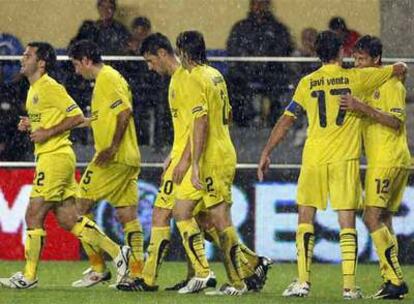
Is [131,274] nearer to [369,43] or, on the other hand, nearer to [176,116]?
[176,116]

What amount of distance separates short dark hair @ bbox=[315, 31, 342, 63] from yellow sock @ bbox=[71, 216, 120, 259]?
8.29ft

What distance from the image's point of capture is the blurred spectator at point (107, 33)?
62.9ft

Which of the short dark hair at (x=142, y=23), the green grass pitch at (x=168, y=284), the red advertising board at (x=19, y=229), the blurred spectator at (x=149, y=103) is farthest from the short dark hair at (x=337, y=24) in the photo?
the red advertising board at (x=19, y=229)

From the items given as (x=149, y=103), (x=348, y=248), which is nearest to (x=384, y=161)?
(x=348, y=248)

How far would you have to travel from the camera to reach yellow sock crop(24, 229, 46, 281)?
14.6 meters

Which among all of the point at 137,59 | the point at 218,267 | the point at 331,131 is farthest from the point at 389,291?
A: the point at 137,59

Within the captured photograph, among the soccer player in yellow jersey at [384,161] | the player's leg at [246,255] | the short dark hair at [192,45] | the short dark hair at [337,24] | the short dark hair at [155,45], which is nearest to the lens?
the short dark hair at [192,45]

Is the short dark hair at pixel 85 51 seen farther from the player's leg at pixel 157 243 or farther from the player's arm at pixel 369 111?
Result: the player's arm at pixel 369 111

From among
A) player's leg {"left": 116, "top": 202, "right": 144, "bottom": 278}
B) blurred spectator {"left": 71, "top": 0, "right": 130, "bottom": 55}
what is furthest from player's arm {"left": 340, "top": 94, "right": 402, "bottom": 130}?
blurred spectator {"left": 71, "top": 0, "right": 130, "bottom": 55}

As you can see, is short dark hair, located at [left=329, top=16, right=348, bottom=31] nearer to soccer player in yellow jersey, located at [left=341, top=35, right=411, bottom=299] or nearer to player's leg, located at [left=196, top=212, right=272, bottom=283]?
soccer player in yellow jersey, located at [left=341, top=35, right=411, bottom=299]

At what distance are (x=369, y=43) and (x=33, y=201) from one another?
122 inches

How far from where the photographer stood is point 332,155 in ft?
45.4

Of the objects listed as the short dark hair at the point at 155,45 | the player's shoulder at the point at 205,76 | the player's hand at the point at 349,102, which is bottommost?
the player's hand at the point at 349,102

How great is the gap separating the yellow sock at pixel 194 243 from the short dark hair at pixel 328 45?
66.9 inches
